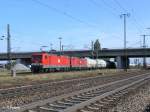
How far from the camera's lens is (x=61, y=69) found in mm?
81188

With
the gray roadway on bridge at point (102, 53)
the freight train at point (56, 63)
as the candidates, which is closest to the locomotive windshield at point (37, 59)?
the freight train at point (56, 63)

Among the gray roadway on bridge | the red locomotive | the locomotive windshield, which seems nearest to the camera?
the locomotive windshield

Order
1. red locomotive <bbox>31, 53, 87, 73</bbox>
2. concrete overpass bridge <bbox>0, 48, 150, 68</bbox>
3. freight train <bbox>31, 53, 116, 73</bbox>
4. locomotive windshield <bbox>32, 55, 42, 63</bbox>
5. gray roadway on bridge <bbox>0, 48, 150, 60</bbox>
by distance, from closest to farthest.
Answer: locomotive windshield <bbox>32, 55, 42, 63</bbox>
red locomotive <bbox>31, 53, 87, 73</bbox>
freight train <bbox>31, 53, 116, 73</bbox>
concrete overpass bridge <bbox>0, 48, 150, 68</bbox>
gray roadway on bridge <bbox>0, 48, 150, 60</bbox>

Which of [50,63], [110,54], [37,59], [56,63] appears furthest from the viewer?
[110,54]

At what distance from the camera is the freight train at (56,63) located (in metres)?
66.9

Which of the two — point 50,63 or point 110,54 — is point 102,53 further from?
point 50,63

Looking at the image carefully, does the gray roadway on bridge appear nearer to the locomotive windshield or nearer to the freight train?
the freight train

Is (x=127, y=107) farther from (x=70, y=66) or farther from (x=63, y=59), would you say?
(x=70, y=66)

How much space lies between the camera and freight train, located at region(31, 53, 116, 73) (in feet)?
219

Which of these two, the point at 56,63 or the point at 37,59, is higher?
the point at 37,59

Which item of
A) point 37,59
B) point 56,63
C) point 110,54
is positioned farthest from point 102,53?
point 37,59

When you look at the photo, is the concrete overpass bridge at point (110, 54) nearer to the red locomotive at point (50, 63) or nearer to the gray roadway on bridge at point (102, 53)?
the gray roadway on bridge at point (102, 53)

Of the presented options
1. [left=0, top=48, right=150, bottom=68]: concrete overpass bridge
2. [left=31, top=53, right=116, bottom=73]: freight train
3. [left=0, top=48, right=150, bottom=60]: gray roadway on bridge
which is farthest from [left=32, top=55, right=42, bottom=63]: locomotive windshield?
[left=0, top=48, right=150, bottom=60]: gray roadway on bridge

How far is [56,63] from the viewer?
245 ft
